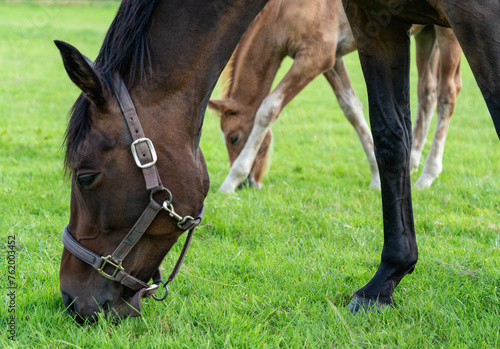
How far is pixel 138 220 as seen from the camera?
2016 mm

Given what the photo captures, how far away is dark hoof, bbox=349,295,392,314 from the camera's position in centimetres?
233

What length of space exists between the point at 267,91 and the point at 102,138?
136 inches

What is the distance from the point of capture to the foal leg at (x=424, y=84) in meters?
5.48

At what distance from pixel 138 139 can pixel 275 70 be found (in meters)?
3.49

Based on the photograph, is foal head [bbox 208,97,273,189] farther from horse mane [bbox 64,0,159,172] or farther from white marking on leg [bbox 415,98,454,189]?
horse mane [bbox 64,0,159,172]

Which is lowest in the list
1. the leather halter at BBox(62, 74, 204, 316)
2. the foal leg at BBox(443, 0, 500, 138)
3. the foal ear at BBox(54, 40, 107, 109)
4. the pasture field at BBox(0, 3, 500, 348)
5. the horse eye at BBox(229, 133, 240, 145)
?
the pasture field at BBox(0, 3, 500, 348)

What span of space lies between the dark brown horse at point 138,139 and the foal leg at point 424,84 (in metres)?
3.94

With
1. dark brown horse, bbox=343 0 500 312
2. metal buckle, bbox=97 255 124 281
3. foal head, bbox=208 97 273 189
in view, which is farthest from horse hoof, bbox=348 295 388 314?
foal head, bbox=208 97 273 189

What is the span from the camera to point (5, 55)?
47.3 ft

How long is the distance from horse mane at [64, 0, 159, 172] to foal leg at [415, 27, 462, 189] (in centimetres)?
354

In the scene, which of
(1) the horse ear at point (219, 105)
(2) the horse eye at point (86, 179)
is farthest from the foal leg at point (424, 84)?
(2) the horse eye at point (86, 179)

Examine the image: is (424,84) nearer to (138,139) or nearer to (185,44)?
(185,44)

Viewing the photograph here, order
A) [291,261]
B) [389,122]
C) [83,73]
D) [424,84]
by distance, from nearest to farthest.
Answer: [83,73], [389,122], [291,261], [424,84]

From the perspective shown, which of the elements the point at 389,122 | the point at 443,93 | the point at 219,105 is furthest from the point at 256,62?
the point at 389,122
